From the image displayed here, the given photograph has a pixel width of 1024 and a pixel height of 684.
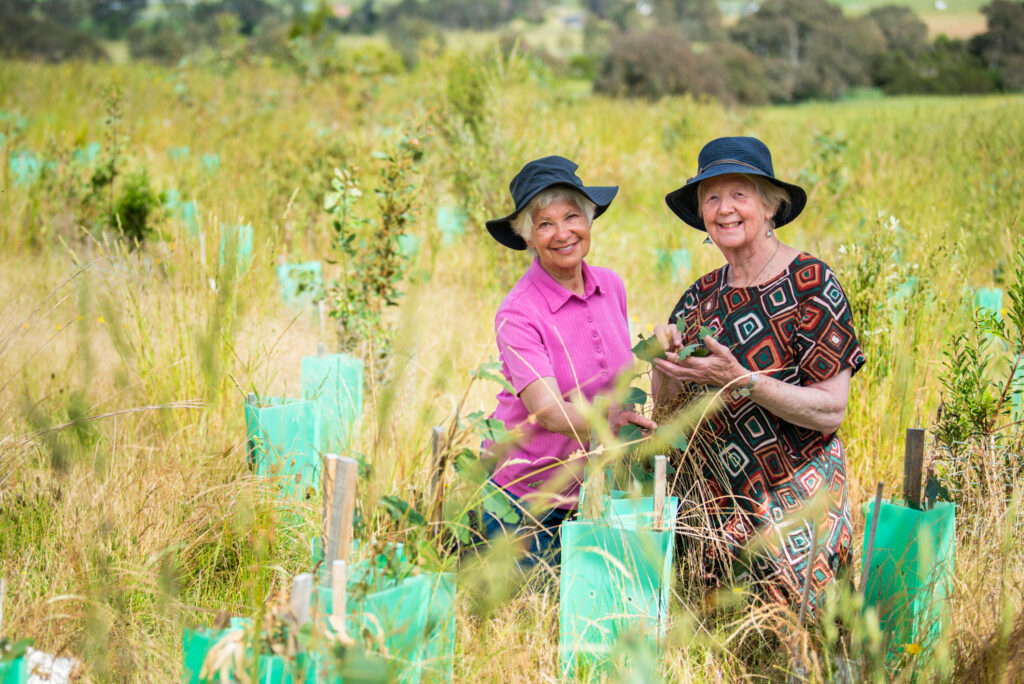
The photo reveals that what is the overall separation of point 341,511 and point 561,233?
1.18 metres

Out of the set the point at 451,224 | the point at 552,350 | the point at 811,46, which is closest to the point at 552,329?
the point at 552,350

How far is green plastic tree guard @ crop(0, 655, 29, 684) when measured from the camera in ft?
4.33

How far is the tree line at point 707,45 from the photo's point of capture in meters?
16.2

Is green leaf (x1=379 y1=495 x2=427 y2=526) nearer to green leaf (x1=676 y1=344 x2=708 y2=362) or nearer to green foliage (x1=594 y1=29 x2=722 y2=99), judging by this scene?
green leaf (x1=676 y1=344 x2=708 y2=362)

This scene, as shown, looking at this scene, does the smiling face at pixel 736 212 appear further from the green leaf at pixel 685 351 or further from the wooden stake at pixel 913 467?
the wooden stake at pixel 913 467

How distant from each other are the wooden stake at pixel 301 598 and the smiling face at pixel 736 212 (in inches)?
55.6

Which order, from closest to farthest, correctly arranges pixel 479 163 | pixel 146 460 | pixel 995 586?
pixel 995 586
pixel 146 460
pixel 479 163

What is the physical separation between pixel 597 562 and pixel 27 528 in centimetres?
162

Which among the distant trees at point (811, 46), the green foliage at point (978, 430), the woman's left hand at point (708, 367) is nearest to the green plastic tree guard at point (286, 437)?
the woman's left hand at point (708, 367)

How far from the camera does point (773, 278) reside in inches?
84.4

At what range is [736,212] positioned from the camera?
7.13 ft

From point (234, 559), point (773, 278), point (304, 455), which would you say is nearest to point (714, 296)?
point (773, 278)

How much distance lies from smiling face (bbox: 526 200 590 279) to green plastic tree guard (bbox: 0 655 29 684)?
5.03 ft

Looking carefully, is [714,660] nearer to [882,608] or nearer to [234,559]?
[882,608]
